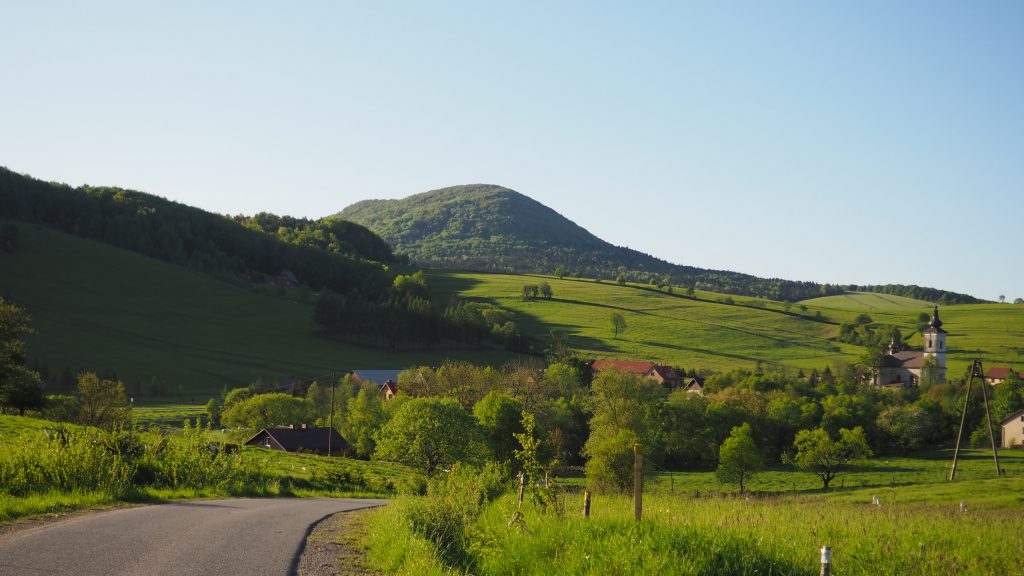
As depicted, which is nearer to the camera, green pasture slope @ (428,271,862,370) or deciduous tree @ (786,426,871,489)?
deciduous tree @ (786,426,871,489)

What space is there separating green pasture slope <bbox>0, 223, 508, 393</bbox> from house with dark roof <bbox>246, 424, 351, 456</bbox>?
32.5 m

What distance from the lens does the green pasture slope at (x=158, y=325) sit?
4460 inches

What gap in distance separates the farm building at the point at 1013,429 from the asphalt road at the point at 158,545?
101 metres

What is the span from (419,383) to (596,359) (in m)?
46.7

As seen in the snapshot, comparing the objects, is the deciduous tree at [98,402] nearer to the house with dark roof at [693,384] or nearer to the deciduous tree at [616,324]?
the house with dark roof at [693,384]

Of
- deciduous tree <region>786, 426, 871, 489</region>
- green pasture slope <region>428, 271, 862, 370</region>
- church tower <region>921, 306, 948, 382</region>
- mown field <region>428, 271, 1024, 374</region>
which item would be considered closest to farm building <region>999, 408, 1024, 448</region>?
deciduous tree <region>786, 426, 871, 489</region>

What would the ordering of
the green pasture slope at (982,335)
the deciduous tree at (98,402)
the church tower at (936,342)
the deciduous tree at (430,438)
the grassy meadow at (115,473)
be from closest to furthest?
the grassy meadow at (115,473) → the deciduous tree at (430,438) → the deciduous tree at (98,402) → the green pasture slope at (982,335) → the church tower at (936,342)

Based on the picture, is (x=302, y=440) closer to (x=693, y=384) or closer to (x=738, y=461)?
(x=738, y=461)

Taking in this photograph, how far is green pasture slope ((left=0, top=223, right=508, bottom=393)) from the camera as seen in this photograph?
113 metres

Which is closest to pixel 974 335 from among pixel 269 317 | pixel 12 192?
pixel 269 317

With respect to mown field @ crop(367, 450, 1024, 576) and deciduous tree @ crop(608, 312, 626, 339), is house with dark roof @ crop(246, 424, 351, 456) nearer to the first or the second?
mown field @ crop(367, 450, 1024, 576)

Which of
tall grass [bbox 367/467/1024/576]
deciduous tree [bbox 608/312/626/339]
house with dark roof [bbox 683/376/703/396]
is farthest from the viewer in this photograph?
deciduous tree [bbox 608/312/626/339]

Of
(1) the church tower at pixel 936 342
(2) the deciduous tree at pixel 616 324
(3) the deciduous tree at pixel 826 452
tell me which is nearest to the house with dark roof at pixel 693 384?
(2) the deciduous tree at pixel 616 324

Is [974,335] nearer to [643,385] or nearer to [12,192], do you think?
[643,385]
